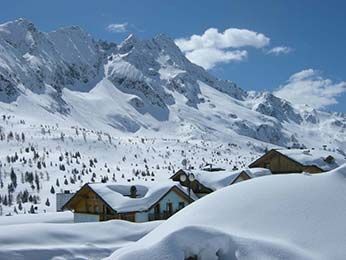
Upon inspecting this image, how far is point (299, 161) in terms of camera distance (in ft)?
155

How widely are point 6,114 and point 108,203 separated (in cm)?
16653

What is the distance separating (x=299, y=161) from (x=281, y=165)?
84.0 inches

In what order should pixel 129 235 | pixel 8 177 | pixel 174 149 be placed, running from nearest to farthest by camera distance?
pixel 129 235
pixel 8 177
pixel 174 149

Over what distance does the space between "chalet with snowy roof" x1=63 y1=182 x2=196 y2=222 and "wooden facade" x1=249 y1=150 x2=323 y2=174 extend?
45.6ft

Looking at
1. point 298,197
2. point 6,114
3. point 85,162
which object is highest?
point 6,114

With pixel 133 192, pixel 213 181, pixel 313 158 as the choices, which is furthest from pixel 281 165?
pixel 133 192

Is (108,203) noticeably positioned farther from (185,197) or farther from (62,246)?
(62,246)

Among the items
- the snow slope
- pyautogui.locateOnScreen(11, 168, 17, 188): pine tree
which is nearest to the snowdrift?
the snow slope

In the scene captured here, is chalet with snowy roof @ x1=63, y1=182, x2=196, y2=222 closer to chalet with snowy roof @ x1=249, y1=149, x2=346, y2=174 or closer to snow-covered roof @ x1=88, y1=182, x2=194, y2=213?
snow-covered roof @ x1=88, y1=182, x2=194, y2=213

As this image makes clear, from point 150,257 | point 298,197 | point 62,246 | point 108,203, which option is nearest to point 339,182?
Result: point 298,197

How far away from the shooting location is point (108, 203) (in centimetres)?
3438

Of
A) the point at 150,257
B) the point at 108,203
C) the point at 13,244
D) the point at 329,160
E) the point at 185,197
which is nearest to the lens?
the point at 150,257

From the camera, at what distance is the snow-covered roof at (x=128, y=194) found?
112 feet

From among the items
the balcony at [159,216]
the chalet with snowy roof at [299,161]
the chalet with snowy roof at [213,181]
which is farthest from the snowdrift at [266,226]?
the chalet with snowy roof at [299,161]
